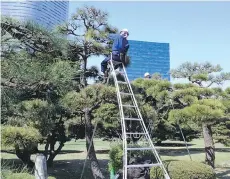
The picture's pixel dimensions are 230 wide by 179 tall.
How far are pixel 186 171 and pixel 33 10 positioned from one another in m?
4.49

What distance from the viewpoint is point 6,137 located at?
3770 mm

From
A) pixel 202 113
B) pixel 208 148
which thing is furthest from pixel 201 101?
pixel 208 148

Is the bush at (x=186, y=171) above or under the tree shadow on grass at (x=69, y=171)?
above

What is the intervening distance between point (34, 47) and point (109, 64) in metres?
1.38

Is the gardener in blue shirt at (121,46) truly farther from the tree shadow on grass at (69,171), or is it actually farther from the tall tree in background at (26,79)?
the tree shadow on grass at (69,171)

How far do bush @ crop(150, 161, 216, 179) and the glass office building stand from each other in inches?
155

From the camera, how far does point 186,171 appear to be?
20.8 ft

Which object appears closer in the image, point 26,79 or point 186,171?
point 26,79

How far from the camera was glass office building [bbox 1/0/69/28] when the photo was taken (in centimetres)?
423

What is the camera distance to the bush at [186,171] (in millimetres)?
6328

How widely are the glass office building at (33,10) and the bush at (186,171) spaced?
394 cm

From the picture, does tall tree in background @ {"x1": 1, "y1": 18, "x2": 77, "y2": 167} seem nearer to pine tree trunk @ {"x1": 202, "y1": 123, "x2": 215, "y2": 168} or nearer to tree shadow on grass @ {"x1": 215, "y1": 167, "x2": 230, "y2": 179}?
pine tree trunk @ {"x1": 202, "y1": 123, "x2": 215, "y2": 168}

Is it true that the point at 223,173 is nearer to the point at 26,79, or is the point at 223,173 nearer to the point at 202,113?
the point at 202,113

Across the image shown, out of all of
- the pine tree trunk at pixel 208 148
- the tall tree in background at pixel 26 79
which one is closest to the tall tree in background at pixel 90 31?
the tall tree in background at pixel 26 79
